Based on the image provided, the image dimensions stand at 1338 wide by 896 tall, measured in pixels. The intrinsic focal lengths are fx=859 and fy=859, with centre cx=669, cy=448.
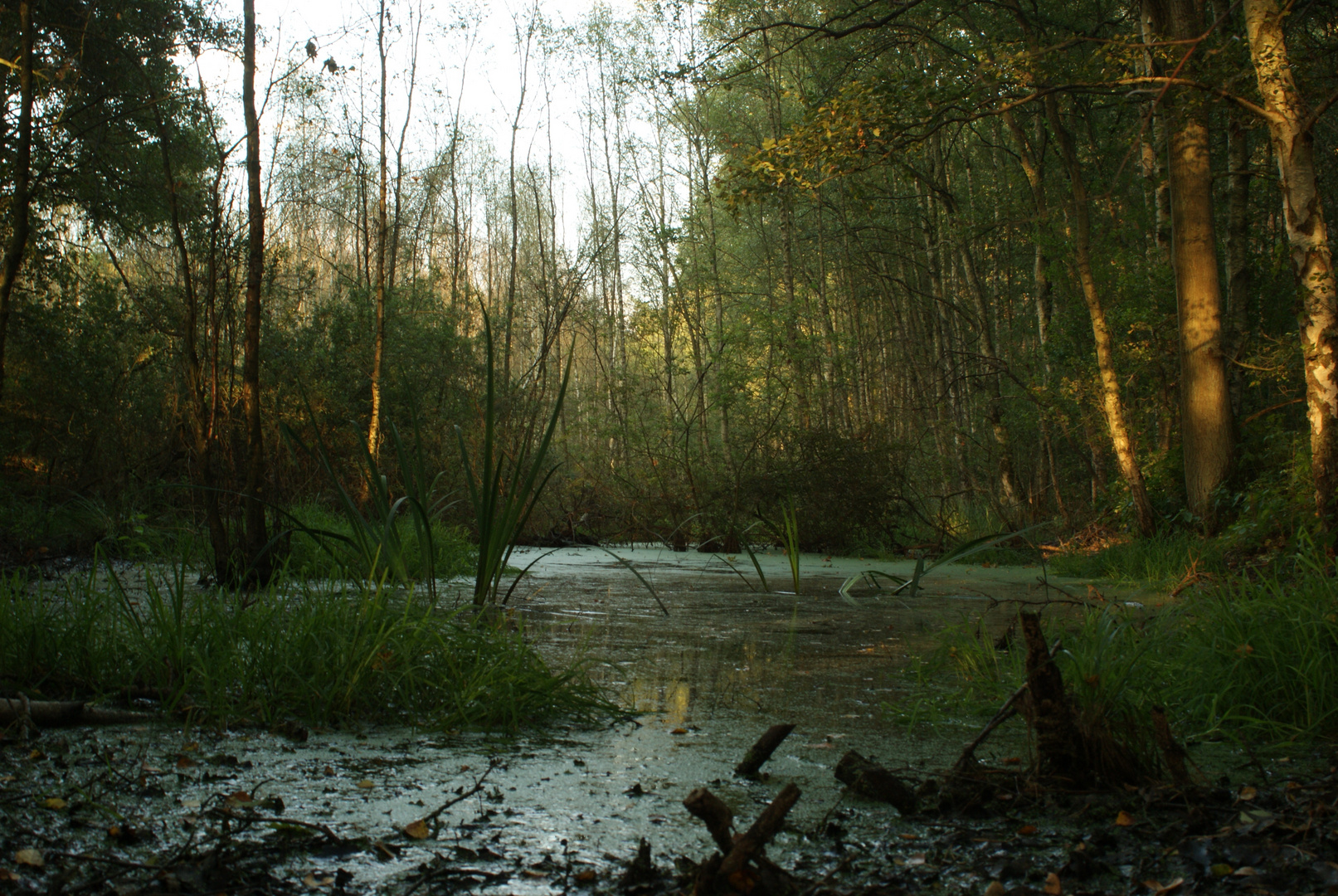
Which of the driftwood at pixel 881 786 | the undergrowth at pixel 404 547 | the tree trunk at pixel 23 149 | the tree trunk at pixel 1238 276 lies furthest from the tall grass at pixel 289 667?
the tree trunk at pixel 1238 276

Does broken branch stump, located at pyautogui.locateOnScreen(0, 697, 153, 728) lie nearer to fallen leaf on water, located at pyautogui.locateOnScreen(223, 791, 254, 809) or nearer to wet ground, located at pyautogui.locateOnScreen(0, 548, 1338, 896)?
wet ground, located at pyautogui.locateOnScreen(0, 548, 1338, 896)

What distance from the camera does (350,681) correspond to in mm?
2146

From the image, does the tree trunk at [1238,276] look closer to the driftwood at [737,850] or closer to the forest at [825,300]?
the forest at [825,300]

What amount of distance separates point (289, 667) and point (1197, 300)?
23.2 ft

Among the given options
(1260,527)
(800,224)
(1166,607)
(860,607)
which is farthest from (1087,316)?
(800,224)

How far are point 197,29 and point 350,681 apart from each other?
9.98m

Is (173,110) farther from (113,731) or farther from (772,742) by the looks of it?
Result: (772,742)

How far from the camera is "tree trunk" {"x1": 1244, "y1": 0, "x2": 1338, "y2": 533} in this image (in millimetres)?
4449

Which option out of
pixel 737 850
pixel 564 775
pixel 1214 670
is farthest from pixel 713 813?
pixel 1214 670

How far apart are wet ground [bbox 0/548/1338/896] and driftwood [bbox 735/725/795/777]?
39 mm

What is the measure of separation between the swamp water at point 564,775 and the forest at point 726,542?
0.04ft

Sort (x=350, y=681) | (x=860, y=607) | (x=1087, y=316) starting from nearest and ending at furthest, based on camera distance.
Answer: (x=350, y=681), (x=860, y=607), (x=1087, y=316)

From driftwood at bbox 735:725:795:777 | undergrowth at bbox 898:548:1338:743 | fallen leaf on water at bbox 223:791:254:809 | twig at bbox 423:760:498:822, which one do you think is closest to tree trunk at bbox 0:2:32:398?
fallen leaf on water at bbox 223:791:254:809

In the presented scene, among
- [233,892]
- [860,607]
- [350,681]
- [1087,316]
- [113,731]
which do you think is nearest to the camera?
[233,892]
